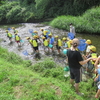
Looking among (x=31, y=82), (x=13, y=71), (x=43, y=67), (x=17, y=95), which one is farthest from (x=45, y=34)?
(x=17, y=95)

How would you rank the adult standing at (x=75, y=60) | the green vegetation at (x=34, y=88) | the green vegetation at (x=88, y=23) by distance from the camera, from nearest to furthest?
the adult standing at (x=75, y=60) < the green vegetation at (x=34, y=88) < the green vegetation at (x=88, y=23)

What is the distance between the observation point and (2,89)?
13.2ft

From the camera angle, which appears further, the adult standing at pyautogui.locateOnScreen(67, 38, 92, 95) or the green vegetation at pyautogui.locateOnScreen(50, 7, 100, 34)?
the green vegetation at pyautogui.locateOnScreen(50, 7, 100, 34)

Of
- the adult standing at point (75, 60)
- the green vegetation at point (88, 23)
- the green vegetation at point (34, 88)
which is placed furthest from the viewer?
the green vegetation at point (88, 23)

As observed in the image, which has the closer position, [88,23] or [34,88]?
[34,88]

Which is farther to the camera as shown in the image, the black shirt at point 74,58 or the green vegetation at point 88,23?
the green vegetation at point 88,23

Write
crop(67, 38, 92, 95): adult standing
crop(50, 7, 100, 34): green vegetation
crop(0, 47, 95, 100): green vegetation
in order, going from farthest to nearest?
1. crop(50, 7, 100, 34): green vegetation
2. crop(0, 47, 95, 100): green vegetation
3. crop(67, 38, 92, 95): adult standing

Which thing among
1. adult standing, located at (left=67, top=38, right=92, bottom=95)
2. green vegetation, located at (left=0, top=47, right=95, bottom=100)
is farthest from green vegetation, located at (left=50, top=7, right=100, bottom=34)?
adult standing, located at (left=67, top=38, right=92, bottom=95)

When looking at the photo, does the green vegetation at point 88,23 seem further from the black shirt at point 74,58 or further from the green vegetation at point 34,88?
the black shirt at point 74,58

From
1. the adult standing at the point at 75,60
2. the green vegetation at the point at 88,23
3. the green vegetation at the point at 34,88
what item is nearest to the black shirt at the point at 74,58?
the adult standing at the point at 75,60

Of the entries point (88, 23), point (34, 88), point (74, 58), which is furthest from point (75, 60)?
point (88, 23)

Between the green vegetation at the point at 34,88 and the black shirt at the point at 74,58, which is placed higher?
the black shirt at the point at 74,58

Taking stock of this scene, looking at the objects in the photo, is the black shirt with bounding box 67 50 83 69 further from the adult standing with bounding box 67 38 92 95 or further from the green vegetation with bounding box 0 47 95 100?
the green vegetation with bounding box 0 47 95 100

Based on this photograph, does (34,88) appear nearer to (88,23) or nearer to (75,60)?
(75,60)
